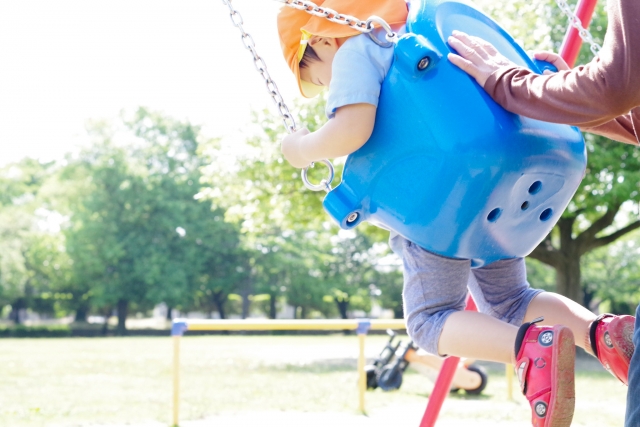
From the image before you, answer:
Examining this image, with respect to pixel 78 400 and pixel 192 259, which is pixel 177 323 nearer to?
pixel 78 400

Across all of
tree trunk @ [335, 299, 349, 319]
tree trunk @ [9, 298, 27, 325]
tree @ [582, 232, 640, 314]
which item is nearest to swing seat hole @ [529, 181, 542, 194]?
tree @ [582, 232, 640, 314]

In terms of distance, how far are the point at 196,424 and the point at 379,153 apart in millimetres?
3710

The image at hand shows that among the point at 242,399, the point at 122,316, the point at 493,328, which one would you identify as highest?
the point at 493,328

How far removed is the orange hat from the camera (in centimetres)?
169

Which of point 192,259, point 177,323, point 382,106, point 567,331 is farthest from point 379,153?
point 192,259

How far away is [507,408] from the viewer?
5785mm

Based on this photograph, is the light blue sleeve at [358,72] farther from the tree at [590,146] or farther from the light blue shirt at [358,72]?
the tree at [590,146]

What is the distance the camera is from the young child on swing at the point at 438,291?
1.45m

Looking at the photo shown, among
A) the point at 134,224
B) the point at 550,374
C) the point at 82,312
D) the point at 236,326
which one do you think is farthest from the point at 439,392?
the point at 82,312

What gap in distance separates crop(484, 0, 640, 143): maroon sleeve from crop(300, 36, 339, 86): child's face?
484mm

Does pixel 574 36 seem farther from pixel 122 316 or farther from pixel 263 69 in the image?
pixel 122 316

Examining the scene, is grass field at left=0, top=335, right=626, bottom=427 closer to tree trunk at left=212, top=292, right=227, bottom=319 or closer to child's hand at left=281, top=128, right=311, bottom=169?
child's hand at left=281, top=128, right=311, bottom=169

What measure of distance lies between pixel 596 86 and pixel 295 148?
79 centimetres

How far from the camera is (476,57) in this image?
1.59 m
